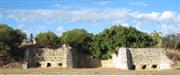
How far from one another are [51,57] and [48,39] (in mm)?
5236

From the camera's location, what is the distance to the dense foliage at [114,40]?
6462cm

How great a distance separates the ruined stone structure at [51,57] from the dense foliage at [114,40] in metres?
5.53

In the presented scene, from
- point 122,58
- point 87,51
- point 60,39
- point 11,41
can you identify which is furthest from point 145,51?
point 11,41

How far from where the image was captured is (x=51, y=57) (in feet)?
201

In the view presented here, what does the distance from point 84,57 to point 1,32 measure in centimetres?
1396

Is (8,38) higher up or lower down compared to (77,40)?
higher up

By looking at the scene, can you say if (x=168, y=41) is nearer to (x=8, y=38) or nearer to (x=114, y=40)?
(x=114, y=40)

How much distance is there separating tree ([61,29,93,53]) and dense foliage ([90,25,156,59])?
1.41 meters

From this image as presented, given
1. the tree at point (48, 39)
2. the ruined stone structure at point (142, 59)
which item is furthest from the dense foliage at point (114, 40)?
the tree at point (48, 39)

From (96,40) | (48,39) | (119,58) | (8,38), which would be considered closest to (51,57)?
(48,39)

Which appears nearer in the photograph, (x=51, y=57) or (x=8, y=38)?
(x=8, y=38)

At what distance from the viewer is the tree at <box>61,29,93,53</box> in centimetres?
6556

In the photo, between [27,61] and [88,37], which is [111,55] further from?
[27,61]

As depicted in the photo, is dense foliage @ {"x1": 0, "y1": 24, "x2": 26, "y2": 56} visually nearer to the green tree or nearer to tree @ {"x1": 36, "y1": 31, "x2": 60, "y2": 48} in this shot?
tree @ {"x1": 36, "y1": 31, "x2": 60, "y2": 48}
